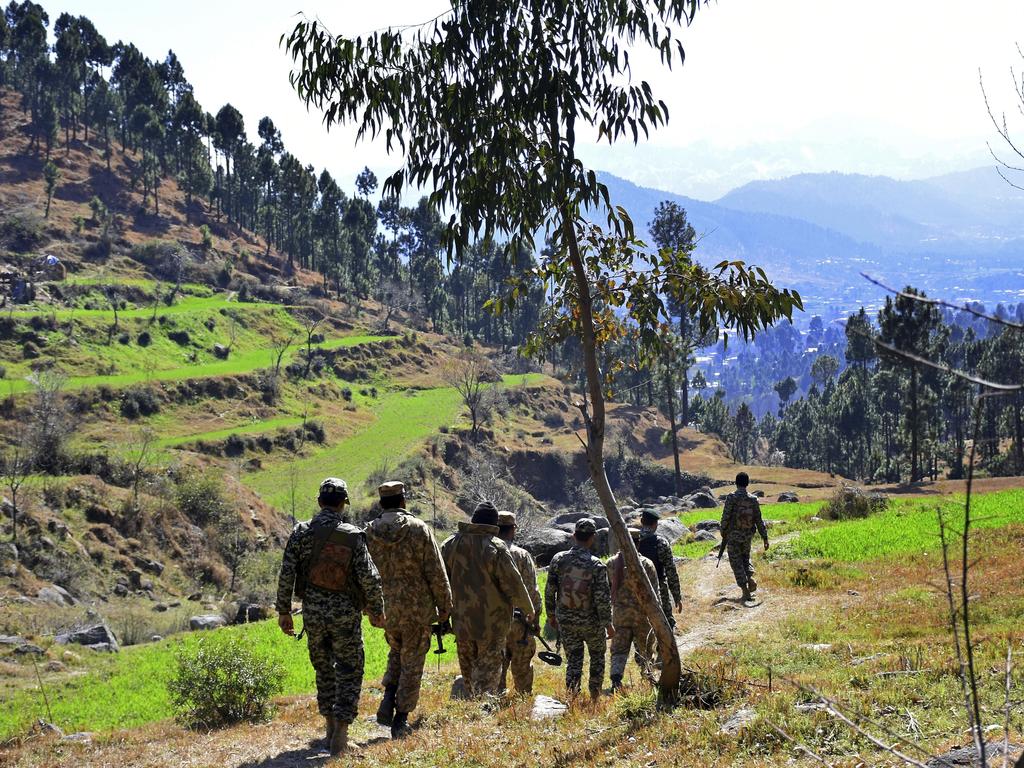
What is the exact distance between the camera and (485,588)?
10445 millimetres

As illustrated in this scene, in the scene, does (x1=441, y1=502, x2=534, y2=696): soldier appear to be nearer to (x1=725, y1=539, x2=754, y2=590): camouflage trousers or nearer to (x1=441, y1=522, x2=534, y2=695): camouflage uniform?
(x1=441, y1=522, x2=534, y2=695): camouflage uniform

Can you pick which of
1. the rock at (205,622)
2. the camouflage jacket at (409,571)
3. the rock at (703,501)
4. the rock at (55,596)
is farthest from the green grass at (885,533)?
the rock at (55,596)

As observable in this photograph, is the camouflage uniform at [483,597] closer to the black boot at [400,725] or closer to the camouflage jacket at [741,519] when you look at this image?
the black boot at [400,725]

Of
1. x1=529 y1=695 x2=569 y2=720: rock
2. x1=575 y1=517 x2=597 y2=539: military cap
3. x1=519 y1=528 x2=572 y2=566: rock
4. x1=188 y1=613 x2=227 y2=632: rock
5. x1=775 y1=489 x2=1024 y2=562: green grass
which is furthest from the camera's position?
x1=188 y1=613 x2=227 y2=632: rock

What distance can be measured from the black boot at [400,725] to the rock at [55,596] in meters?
29.0

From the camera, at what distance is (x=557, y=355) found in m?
130

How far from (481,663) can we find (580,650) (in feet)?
4.75

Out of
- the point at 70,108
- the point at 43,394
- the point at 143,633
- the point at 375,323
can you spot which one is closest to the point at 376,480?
the point at 43,394

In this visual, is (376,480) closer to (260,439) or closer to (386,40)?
(260,439)

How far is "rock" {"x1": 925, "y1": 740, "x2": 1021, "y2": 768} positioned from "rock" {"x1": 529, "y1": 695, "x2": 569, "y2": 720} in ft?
13.6

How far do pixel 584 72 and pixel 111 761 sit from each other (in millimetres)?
9109

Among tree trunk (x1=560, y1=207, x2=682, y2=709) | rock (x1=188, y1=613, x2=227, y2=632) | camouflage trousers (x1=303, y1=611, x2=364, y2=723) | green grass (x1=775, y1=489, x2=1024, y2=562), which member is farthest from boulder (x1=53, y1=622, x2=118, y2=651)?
tree trunk (x1=560, y1=207, x2=682, y2=709)

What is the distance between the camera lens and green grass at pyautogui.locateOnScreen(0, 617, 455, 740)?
18.0 meters

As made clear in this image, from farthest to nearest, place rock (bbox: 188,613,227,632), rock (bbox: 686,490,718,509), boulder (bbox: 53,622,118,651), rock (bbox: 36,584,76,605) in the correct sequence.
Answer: rock (bbox: 686,490,718,509) < rock (bbox: 36,584,76,605) < rock (bbox: 188,613,227,632) < boulder (bbox: 53,622,118,651)
